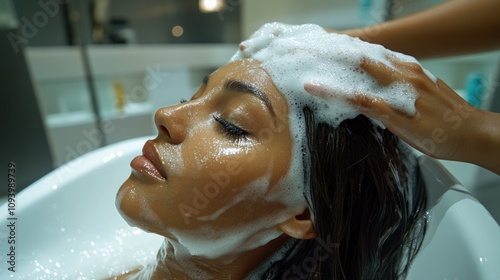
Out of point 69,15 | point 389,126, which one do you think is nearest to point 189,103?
point 389,126

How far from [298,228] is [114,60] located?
2216 millimetres

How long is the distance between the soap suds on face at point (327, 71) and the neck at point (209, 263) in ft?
1.00

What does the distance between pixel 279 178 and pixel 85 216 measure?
2.44ft

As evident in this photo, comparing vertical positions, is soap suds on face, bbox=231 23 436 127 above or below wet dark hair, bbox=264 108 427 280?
above

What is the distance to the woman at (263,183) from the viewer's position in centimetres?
61

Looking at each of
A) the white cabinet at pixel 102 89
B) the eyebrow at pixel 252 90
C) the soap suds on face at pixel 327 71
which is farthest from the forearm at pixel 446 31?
the white cabinet at pixel 102 89

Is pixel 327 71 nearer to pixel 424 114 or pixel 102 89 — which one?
pixel 424 114

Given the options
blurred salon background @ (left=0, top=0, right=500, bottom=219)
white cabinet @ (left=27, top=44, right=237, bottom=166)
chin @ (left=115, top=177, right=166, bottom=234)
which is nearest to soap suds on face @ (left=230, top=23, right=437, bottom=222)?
chin @ (left=115, top=177, right=166, bottom=234)

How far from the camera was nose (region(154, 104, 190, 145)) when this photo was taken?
24.8 inches

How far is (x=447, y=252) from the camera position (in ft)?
2.11

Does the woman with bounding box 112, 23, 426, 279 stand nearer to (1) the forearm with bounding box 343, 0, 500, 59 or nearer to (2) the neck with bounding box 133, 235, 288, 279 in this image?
(2) the neck with bounding box 133, 235, 288, 279

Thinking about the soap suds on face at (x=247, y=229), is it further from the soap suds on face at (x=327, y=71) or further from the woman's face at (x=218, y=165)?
the soap suds on face at (x=327, y=71)

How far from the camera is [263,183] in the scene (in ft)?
1.99

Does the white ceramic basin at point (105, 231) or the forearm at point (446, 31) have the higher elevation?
the forearm at point (446, 31)
